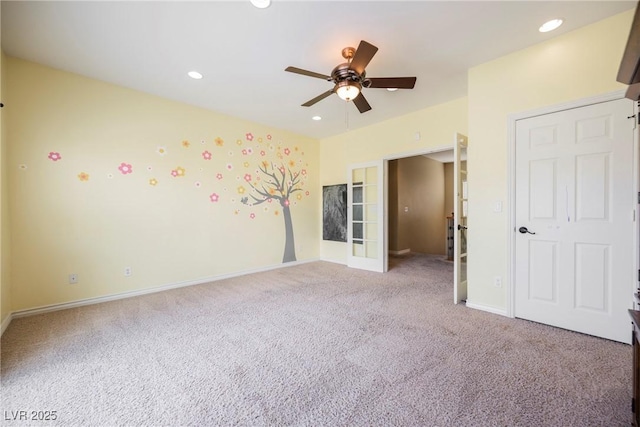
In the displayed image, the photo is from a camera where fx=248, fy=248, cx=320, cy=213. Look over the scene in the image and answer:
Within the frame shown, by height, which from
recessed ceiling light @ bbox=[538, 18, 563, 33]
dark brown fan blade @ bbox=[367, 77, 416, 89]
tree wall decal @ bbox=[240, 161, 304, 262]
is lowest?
tree wall decal @ bbox=[240, 161, 304, 262]

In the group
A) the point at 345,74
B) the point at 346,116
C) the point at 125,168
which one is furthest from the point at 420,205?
the point at 125,168

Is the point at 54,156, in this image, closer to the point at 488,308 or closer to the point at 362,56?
the point at 362,56

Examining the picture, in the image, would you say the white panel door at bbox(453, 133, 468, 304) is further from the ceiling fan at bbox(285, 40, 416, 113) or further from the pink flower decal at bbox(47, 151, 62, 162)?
the pink flower decal at bbox(47, 151, 62, 162)

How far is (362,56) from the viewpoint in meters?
2.12

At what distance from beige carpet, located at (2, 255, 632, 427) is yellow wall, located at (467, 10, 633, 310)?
633 mm

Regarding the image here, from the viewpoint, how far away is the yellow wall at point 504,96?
2.20 metres

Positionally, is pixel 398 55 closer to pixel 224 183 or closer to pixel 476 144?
pixel 476 144

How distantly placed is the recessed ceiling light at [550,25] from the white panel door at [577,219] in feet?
2.51

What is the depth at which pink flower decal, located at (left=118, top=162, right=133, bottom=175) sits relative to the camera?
3332mm

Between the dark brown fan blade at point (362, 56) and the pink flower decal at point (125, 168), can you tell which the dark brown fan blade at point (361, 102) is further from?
the pink flower decal at point (125, 168)

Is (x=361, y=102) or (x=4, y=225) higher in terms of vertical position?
(x=361, y=102)

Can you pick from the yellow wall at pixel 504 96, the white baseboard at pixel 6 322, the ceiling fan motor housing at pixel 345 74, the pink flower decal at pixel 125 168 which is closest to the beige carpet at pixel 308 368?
the white baseboard at pixel 6 322

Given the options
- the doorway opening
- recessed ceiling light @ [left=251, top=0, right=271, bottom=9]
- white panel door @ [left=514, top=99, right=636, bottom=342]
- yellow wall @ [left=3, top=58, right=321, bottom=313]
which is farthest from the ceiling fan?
the doorway opening

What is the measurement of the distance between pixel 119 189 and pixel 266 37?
8.98 feet
